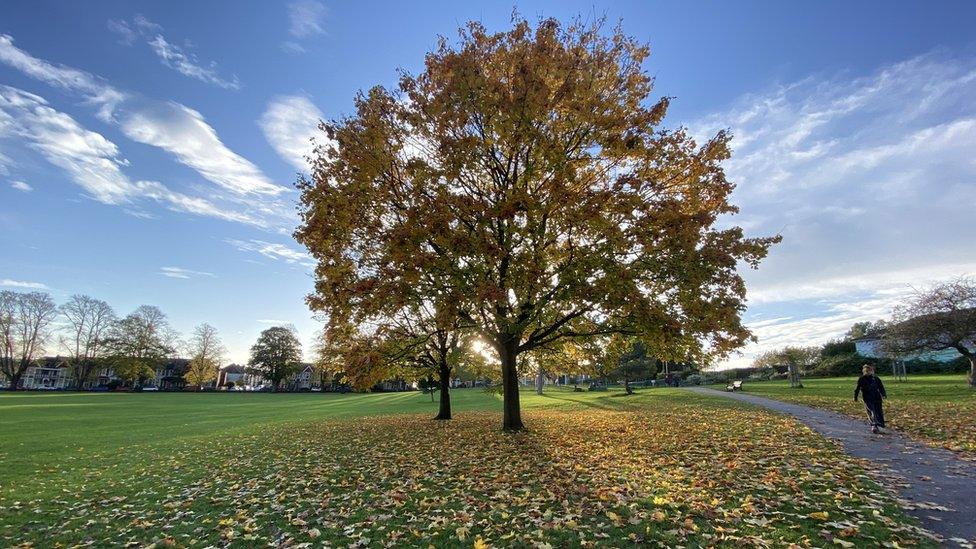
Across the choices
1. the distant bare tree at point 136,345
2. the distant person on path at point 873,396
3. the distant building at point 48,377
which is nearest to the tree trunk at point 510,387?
the distant person on path at point 873,396

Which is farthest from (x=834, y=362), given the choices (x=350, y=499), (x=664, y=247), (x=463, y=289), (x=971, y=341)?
(x=350, y=499)

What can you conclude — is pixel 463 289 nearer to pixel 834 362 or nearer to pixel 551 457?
pixel 551 457

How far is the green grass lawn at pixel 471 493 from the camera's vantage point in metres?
6.73

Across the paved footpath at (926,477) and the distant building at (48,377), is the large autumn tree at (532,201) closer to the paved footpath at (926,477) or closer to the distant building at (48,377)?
the paved footpath at (926,477)

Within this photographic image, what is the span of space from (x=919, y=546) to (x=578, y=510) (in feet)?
13.9

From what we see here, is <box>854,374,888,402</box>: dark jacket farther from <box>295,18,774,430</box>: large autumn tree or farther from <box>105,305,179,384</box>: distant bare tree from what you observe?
<box>105,305,179,384</box>: distant bare tree

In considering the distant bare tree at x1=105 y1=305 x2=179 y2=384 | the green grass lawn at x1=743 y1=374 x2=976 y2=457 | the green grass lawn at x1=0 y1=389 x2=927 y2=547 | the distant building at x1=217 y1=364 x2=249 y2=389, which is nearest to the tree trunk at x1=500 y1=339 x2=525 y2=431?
the green grass lawn at x1=0 y1=389 x2=927 y2=547

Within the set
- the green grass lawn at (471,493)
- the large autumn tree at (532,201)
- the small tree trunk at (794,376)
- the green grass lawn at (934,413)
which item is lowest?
the green grass lawn at (471,493)

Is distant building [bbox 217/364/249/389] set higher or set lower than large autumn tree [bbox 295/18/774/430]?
lower

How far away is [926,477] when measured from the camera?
8.77m

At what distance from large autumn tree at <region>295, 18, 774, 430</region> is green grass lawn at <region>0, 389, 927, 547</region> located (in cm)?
408

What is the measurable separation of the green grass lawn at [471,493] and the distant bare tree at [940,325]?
22.6 metres

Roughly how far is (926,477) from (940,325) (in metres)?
29.8

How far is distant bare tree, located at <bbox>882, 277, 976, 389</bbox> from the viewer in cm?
2938
